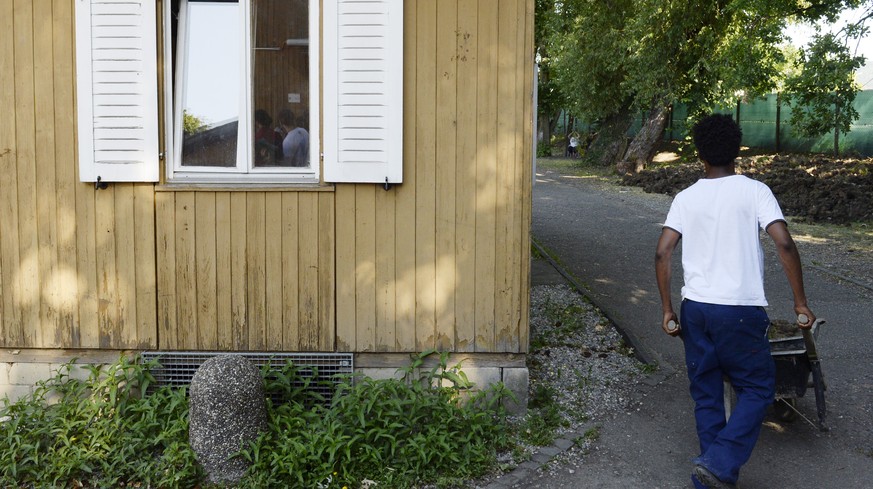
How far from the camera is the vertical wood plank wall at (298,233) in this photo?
20.1ft

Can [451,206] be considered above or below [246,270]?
above

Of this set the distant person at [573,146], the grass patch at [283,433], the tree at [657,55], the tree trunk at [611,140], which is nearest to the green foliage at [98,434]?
the grass patch at [283,433]

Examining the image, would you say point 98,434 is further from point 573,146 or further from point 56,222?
point 573,146

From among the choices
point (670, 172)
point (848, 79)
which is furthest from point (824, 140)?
point (848, 79)

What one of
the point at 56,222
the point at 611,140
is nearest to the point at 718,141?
the point at 56,222

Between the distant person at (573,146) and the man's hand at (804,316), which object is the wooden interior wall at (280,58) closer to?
the man's hand at (804,316)

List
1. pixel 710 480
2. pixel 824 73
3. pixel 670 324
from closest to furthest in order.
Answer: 1. pixel 710 480
2. pixel 670 324
3. pixel 824 73

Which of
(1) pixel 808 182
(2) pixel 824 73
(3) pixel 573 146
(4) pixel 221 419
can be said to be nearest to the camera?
(4) pixel 221 419

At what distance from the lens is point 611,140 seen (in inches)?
1308

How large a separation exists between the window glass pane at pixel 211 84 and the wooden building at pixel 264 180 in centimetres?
1

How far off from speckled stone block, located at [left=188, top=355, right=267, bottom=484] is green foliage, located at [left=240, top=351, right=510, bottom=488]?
0.31ft

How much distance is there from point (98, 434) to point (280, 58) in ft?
8.81

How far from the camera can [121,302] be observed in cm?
629

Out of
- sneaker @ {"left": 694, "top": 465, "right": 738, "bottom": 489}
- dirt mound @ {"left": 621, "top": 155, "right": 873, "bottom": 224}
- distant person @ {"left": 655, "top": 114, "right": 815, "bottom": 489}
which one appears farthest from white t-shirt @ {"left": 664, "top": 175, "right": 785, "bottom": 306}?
dirt mound @ {"left": 621, "top": 155, "right": 873, "bottom": 224}
